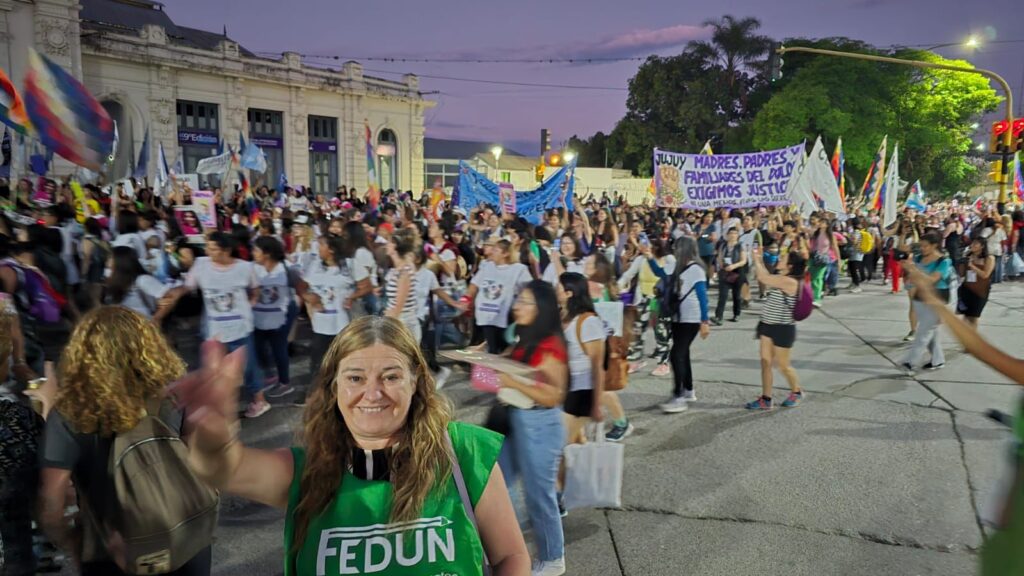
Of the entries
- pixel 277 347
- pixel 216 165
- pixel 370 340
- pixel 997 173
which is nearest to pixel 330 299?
pixel 277 347

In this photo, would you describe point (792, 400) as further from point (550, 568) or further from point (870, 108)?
point (870, 108)

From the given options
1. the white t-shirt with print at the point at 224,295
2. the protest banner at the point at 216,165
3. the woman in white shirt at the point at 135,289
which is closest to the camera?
the woman in white shirt at the point at 135,289

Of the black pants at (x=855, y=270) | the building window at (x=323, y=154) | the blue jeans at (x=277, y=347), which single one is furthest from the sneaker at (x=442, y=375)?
the building window at (x=323, y=154)

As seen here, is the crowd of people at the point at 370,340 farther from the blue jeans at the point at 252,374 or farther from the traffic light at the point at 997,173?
the traffic light at the point at 997,173

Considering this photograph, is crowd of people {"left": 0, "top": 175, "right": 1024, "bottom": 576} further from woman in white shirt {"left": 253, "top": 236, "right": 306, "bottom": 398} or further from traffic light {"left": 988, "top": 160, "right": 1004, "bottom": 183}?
traffic light {"left": 988, "top": 160, "right": 1004, "bottom": 183}

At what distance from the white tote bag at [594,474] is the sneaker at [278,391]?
4.06 meters

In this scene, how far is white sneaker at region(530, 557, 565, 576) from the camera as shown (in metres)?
3.71

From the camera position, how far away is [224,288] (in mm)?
5797

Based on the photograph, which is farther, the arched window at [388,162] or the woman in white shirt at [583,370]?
the arched window at [388,162]

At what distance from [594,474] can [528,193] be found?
453 inches

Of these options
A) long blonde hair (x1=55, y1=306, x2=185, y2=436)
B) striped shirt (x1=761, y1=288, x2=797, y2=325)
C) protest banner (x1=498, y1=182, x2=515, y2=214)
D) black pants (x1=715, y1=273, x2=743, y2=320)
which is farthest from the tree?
long blonde hair (x1=55, y1=306, x2=185, y2=436)

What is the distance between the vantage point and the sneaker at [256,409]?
6391 mm

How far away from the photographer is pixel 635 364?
8.19 meters

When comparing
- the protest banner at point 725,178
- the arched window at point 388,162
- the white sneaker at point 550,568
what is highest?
the arched window at point 388,162
